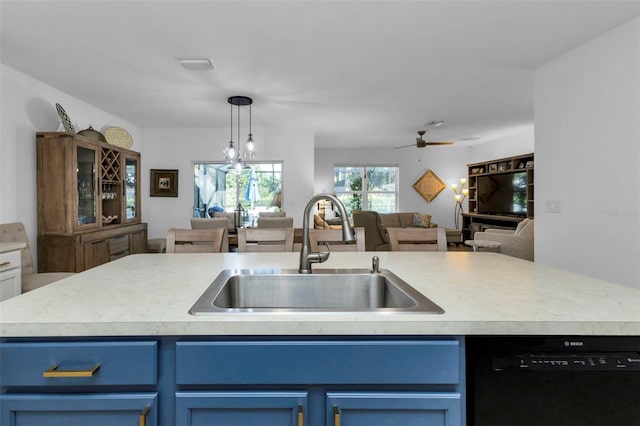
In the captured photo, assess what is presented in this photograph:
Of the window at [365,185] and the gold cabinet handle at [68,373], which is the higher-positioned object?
the window at [365,185]

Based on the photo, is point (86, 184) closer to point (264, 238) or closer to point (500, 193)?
point (264, 238)

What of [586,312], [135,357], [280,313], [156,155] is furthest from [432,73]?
[156,155]

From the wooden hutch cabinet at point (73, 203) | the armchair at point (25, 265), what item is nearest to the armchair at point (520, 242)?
the armchair at point (25, 265)

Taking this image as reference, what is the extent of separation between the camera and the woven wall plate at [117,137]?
4619mm

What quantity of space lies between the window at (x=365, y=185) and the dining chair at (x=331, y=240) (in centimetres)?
644

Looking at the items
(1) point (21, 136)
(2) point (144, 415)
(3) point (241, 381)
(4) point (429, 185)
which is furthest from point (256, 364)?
(4) point (429, 185)

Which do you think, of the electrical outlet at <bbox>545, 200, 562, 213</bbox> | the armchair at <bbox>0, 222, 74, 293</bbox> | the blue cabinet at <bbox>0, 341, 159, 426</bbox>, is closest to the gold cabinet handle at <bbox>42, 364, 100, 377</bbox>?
the blue cabinet at <bbox>0, 341, 159, 426</bbox>

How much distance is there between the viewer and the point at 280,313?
2.74 ft

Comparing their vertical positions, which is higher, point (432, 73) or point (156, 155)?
point (432, 73)

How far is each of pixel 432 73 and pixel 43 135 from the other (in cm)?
399

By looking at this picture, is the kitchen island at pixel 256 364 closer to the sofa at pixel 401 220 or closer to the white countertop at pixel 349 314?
the white countertop at pixel 349 314

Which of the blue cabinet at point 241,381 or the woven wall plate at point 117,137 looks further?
the woven wall plate at point 117,137

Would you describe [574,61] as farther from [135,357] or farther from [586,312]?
[135,357]

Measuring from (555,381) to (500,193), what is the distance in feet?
22.2
